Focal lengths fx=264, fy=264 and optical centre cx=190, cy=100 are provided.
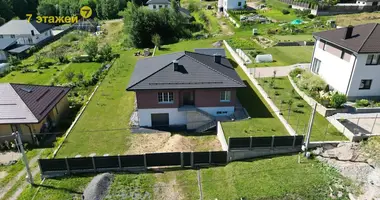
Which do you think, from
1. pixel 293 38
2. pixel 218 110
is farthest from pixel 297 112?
pixel 293 38

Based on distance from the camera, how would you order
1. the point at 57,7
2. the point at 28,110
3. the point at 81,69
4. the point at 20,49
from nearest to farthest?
the point at 28,110, the point at 81,69, the point at 20,49, the point at 57,7

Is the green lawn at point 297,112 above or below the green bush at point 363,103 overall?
below

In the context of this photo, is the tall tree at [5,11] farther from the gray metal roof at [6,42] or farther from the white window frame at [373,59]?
the white window frame at [373,59]

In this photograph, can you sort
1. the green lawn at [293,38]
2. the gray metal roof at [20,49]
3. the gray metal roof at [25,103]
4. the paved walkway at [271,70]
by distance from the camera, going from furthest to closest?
the gray metal roof at [20,49] < the green lawn at [293,38] < the paved walkway at [271,70] < the gray metal roof at [25,103]

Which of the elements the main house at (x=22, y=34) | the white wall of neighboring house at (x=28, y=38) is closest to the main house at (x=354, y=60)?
the main house at (x=22, y=34)

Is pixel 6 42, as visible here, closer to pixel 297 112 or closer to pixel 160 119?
pixel 160 119

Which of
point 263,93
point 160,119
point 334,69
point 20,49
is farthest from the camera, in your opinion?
point 20,49

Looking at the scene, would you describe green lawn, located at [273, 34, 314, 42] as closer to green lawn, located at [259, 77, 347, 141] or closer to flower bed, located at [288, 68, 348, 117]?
flower bed, located at [288, 68, 348, 117]
